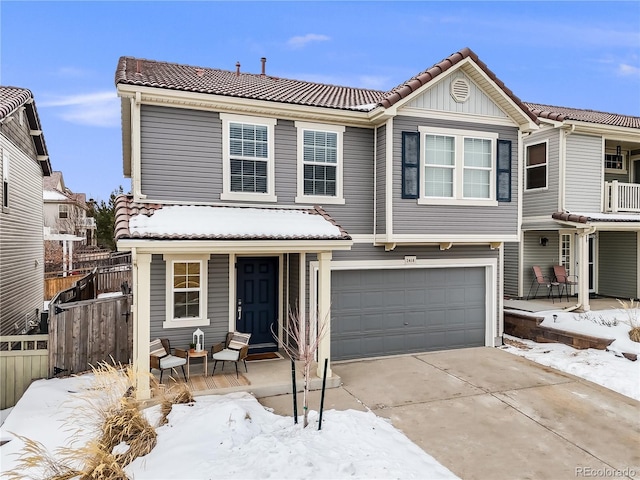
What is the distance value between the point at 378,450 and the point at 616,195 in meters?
13.6

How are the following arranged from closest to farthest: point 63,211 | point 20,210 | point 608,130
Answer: point 20,210 < point 608,130 < point 63,211

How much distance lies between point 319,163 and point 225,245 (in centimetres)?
342

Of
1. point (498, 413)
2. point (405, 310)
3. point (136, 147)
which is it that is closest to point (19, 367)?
point (136, 147)

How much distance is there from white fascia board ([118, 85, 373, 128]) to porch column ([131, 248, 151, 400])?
11.1ft

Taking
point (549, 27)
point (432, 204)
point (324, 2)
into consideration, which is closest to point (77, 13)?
point (324, 2)

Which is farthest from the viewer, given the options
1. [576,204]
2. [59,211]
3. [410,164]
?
[59,211]

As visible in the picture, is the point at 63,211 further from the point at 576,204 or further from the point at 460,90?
the point at 576,204

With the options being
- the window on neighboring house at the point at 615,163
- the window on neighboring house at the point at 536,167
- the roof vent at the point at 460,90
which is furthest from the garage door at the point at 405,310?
the window on neighboring house at the point at 615,163

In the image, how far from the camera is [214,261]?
8.98 m

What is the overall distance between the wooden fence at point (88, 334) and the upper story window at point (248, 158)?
3.34 meters

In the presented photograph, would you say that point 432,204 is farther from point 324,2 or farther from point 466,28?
point 466,28

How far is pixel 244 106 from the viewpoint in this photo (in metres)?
8.73

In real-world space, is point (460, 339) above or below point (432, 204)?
below

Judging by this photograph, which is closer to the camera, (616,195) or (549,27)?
(616,195)
